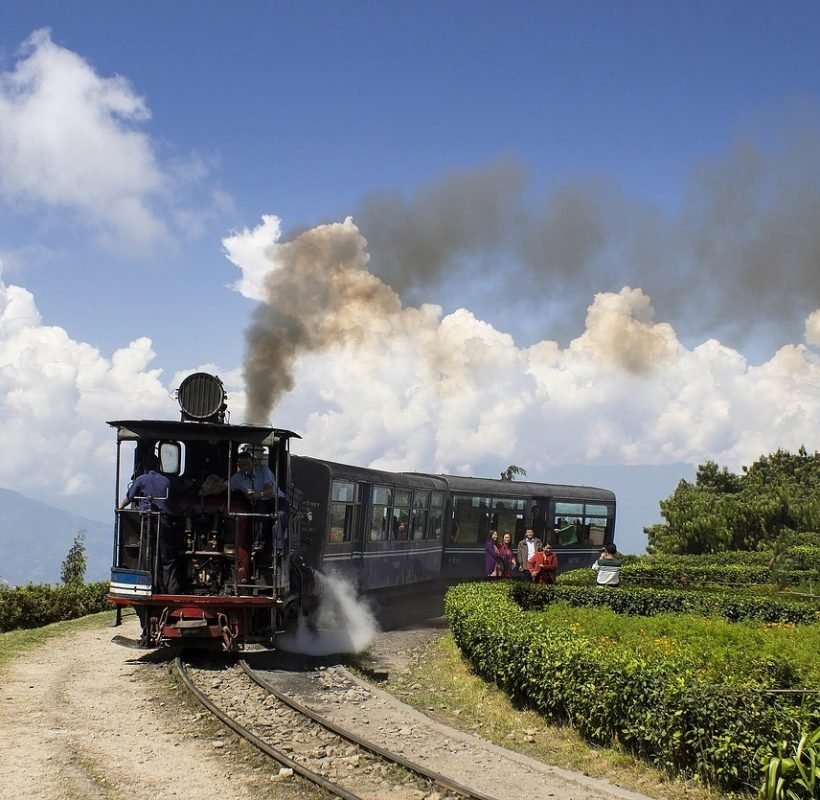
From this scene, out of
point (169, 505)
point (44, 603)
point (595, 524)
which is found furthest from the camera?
point (595, 524)

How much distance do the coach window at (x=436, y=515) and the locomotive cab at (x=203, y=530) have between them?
34.5 feet

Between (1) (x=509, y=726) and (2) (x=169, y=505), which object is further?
(2) (x=169, y=505)

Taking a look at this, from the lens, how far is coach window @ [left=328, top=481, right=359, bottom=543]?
18.8 meters

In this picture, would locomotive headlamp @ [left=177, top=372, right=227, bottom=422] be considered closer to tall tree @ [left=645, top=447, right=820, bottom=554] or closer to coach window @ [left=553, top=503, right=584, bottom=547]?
coach window @ [left=553, top=503, right=584, bottom=547]

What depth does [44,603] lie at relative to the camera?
20953 mm

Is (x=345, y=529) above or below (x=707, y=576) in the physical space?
above

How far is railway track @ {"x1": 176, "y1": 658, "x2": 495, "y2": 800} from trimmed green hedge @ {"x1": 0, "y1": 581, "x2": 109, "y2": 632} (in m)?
8.61

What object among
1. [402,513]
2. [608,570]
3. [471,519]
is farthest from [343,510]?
[471,519]

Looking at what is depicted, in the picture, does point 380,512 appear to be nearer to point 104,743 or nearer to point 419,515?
point 419,515

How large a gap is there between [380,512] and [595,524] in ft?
41.9

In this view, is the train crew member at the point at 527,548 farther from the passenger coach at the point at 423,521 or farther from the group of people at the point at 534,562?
the passenger coach at the point at 423,521

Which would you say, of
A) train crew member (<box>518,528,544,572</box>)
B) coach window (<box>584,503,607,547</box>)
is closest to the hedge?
train crew member (<box>518,528,544,572</box>)

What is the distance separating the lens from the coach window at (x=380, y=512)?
21.3m

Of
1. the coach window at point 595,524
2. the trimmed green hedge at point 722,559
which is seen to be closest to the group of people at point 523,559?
the coach window at point 595,524
